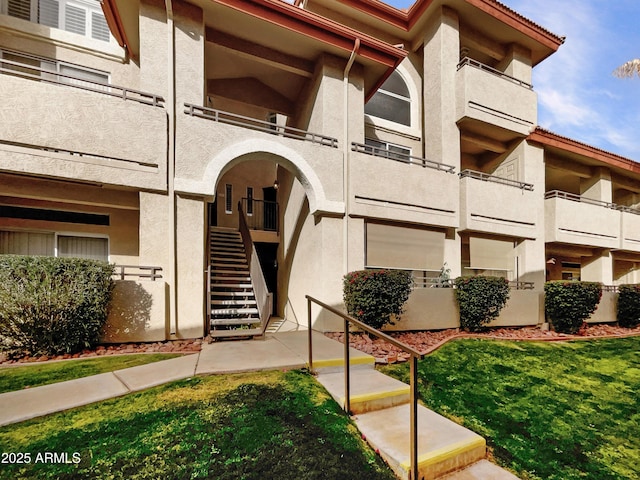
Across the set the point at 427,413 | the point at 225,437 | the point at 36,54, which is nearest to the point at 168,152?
the point at 36,54

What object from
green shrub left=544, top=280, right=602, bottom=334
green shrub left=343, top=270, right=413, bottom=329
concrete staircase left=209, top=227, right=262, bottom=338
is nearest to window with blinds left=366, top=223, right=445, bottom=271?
green shrub left=343, top=270, right=413, bottom=329

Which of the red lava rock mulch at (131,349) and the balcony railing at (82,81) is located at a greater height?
the balcony railing at (82,81)

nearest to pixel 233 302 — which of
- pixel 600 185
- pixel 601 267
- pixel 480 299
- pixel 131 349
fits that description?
pixel 131 349

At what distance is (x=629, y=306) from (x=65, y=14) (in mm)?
20965

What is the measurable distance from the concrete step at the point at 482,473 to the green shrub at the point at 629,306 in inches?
491

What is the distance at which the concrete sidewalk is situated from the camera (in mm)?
3422

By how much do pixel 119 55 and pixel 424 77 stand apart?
422 inches

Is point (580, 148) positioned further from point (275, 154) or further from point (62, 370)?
point (62, 370)

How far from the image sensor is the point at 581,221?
12320mm

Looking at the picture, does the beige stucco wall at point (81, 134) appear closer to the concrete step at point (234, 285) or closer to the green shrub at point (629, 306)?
the concrete step at point (234, 285)

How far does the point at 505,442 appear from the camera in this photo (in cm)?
355

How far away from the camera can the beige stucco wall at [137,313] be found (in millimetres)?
5875

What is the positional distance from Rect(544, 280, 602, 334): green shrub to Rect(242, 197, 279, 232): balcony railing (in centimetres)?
1070

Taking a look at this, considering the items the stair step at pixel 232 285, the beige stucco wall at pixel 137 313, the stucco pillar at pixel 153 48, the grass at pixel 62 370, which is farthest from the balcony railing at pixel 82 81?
the grass at pixel 62 370
